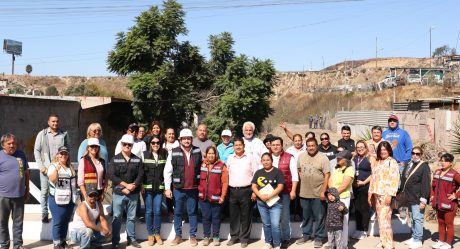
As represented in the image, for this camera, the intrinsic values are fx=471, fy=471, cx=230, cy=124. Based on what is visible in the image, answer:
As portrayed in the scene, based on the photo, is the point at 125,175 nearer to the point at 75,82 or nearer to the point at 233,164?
the point at 233,164

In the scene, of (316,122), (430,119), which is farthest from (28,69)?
(430,119)

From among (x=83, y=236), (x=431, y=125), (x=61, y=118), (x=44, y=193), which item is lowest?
(x=83, y=236)

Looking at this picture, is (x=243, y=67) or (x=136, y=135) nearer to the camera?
(x=136, y=135)

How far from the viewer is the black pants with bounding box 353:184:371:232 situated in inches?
295

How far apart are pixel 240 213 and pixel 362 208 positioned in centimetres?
197

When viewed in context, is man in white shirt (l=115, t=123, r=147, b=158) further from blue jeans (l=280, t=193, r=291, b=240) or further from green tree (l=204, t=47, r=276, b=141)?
green tree (l=204, t=47, r=276, b=141)

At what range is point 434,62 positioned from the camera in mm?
83000

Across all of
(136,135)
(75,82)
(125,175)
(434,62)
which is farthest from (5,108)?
(434,62)

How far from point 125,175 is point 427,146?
1460 centimetres

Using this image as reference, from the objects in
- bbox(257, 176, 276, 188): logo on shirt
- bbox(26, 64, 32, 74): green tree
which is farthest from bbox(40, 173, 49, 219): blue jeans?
bbox(26, 64, 32, 74): green tree

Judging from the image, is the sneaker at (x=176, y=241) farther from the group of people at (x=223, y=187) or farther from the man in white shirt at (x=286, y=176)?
the man in white shirt at (x=286, y=176)

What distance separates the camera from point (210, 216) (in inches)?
285

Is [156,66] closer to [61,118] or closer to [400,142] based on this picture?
[61,118]

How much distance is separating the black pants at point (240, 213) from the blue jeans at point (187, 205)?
554 millimetres
